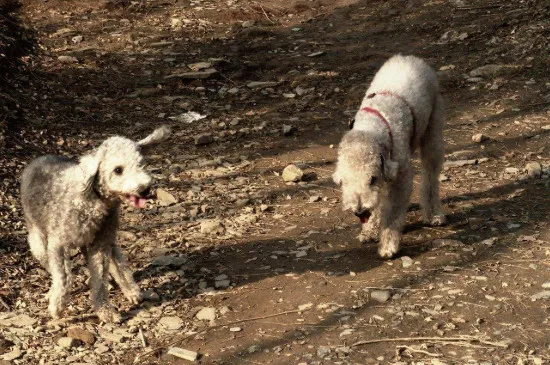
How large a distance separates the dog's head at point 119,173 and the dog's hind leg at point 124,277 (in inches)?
28.3

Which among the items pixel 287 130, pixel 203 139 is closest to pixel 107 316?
pixel 203 139

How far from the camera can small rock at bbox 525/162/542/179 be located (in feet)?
27.8

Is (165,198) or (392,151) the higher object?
(392,151)

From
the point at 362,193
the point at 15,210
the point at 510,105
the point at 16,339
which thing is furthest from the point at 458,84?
the point at 16,339

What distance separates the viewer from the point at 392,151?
680 centimetres

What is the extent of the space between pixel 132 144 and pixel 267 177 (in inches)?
124

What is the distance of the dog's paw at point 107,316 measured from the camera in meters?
6.21

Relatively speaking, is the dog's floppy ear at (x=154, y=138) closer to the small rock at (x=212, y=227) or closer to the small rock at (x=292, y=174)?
the small rock at (x=212, y=227)

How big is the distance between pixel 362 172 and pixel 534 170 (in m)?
2.96

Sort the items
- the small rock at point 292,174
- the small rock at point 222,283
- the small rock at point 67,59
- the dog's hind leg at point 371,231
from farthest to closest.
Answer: the small rock at point 67,59, the small rock at point 292,174, the dog's hind leg at point 371,231, the small rock at point 222,283

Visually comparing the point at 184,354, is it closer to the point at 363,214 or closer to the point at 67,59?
the point at 363,214

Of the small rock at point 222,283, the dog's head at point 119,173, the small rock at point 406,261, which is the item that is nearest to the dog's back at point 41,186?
the dog's head at point 119,173

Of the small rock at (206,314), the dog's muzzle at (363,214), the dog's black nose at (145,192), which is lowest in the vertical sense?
the small rock at (206,314)

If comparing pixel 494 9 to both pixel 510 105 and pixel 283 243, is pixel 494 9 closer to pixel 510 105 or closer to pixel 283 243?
pixel 510 105
